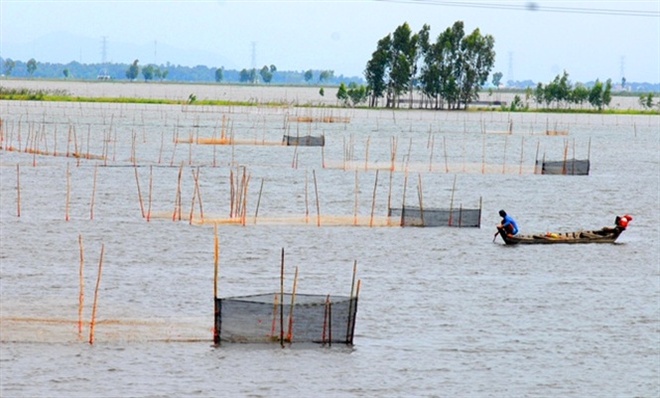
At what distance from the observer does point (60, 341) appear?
22734mm

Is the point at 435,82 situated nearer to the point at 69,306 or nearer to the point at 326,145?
the point at 326,145

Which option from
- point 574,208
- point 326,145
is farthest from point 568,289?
point 326,145

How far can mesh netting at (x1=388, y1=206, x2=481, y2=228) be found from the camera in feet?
131

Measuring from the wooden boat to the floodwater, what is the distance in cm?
31

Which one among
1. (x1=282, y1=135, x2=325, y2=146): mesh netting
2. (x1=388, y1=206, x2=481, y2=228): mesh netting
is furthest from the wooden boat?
(x1=282, y1=135, x2=325, y2=146): mesh netting

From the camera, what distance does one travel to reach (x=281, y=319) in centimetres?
2256

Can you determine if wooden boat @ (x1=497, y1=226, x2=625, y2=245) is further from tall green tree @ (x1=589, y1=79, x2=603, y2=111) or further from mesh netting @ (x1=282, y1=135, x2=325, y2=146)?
tall green tree @ (x1=589, y1=79, x2=603, y2=111)

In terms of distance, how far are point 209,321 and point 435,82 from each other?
111501 millimetres

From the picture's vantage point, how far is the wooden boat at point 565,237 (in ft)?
121

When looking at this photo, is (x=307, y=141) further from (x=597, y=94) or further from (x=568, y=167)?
(x=597, y=94)

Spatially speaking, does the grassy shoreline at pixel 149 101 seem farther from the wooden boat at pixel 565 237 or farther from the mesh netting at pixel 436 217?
the wooden boat at pixel 565 237

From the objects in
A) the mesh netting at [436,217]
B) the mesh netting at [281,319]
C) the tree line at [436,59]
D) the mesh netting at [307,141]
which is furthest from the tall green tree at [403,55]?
the mesh netting at [281,319]

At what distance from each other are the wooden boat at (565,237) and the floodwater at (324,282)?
31 cm

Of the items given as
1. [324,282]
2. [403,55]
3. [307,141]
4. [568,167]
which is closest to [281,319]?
[324,282]
